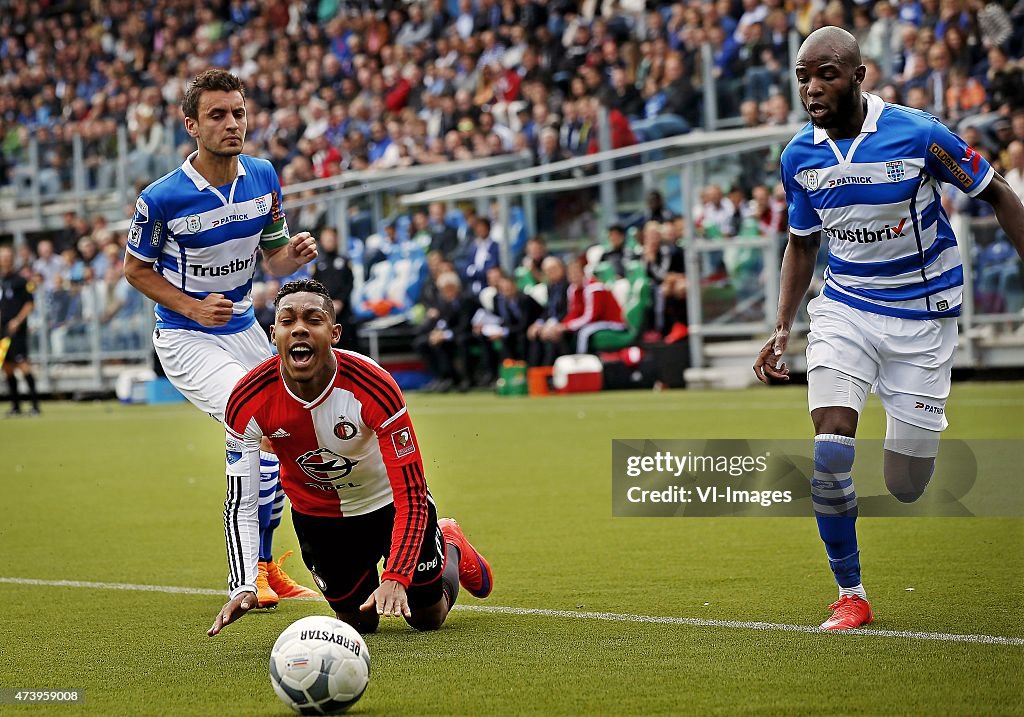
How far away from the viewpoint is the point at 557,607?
634 centimetres

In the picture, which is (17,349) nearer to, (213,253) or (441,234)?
(441,234)

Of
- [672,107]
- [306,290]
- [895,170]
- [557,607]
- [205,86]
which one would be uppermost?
[672,107]

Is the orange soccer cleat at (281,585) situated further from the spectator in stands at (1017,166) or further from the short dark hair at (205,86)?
the spectator in stands at (1017,166)

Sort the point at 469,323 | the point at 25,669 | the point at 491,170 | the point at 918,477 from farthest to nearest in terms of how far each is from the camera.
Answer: the point at 491,170, the point at 469,323, the point at 918,477, the point at 25,669

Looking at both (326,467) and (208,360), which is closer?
(326,467)

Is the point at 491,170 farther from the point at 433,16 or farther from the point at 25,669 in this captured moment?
the point at 25,669

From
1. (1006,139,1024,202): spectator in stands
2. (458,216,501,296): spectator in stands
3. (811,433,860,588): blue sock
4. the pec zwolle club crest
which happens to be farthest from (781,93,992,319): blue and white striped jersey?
(458,216,501,296): spectator in stands

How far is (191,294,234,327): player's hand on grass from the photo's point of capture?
6.86 m

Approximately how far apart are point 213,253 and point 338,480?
176 centimetres

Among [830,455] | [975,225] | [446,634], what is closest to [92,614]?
[446,634]

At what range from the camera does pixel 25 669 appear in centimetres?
534

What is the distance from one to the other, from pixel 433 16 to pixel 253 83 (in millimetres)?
4501

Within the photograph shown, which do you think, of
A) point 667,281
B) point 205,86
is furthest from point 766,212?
point 205,86

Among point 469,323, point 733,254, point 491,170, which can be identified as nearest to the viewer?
point 733,254
